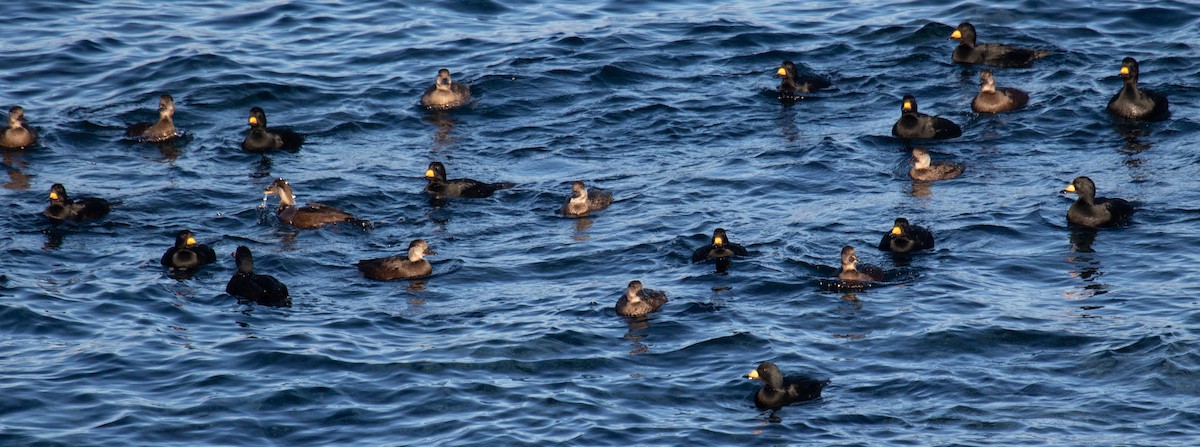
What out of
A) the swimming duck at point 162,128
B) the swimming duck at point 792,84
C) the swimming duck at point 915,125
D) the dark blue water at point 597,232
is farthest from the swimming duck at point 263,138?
the swimming duck at point 915,125

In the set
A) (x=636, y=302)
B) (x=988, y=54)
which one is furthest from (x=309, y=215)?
(x=988, y=54)

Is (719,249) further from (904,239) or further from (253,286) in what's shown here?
(253,286)

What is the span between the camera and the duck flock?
54.3 ft

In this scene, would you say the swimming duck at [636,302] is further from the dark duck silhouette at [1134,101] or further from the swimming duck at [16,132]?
the swimming duck at [16,132]

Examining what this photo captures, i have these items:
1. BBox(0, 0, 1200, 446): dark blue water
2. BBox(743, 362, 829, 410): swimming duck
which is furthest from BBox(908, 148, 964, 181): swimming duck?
BBox(743, 362, 829, 410): swimming duck

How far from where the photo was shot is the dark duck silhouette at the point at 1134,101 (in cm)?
2236

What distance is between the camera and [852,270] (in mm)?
16766

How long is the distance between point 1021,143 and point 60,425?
44.6ft

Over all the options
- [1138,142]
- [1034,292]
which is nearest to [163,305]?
[1034,292]

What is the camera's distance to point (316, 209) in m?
19.5

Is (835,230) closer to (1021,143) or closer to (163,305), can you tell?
(1021,143)

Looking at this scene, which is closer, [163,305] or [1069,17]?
[163,305]

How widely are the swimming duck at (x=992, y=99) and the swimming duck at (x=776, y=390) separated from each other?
10.1 m

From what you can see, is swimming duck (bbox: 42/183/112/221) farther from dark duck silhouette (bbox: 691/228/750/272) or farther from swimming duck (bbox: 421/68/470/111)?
dark duck silhouette (bbox: 691/228/750/272)
